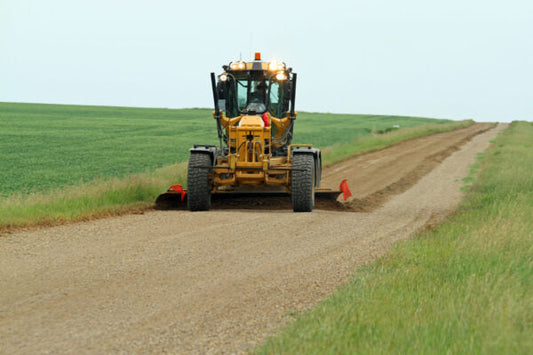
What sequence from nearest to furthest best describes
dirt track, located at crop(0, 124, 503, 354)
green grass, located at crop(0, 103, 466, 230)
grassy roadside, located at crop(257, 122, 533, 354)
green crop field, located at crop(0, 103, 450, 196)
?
grassy roadside, located at crop(257, 122, 533, 354), dirt track, located at crop(0, 124, 503, 354), green grass, located at crop(0, 103, 466, 230), green crop field, located at crop(0, 103, 450, 196)

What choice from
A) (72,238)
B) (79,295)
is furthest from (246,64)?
(79,295)

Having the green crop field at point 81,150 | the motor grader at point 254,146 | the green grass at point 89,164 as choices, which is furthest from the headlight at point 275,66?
the green crop field at point 81,150

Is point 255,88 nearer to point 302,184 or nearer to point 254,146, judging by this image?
point 254,146

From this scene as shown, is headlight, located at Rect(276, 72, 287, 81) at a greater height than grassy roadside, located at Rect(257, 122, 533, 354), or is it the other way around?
headlight, located at Rect(276, 72, 287, 81)

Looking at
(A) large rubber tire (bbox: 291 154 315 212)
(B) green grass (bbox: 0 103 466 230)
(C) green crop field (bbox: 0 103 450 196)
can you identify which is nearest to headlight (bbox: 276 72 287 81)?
(A) large rubber tire (bbox: 291 154 315 212)

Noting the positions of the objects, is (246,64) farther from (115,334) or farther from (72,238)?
(115,334)

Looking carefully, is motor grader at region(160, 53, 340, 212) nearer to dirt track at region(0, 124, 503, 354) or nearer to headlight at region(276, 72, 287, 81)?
headlight at region(276, 72, 287, 81)

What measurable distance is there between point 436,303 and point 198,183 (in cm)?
803

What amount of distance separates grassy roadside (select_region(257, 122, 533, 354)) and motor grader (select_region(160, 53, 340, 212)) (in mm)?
4225

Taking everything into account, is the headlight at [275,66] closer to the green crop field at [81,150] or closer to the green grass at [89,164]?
the green grass at [89,164]

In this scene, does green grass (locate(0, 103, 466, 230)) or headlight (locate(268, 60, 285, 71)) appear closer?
green grass (locate(0, 103, 466, 230))

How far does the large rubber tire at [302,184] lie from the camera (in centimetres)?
1305

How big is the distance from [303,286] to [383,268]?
3.83ft

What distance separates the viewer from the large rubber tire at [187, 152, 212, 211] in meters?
13.1
